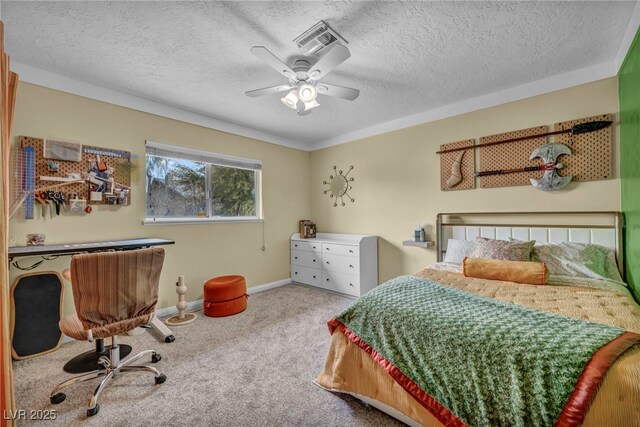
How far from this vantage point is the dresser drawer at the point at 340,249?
11.9ft

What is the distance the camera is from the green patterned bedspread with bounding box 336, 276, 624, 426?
1019 mm

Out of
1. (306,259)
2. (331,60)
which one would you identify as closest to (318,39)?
(331,60)

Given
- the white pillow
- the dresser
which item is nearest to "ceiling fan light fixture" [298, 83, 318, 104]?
the dresser

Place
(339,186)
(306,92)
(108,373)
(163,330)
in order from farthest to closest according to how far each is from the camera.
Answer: (339,186) → (163,330) → (306,92) → (108,373)

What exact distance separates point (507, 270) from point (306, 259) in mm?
2780

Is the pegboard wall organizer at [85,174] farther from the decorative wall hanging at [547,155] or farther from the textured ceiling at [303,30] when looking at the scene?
the decorative wall hanging at [547,155]

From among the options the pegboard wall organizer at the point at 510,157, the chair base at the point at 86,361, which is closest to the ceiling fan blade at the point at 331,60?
the pegboard wall organizer at the point at 510,157

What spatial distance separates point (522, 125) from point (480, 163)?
53 cm

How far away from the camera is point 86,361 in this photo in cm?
210

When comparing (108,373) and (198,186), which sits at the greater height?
(198,186)

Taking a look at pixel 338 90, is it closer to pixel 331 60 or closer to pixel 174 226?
pixel 331 60

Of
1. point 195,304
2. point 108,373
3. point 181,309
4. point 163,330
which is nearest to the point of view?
point 108,373

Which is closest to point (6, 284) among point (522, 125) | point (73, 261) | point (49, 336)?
point (73, 261)

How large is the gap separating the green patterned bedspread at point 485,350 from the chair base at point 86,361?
81.1 inches
